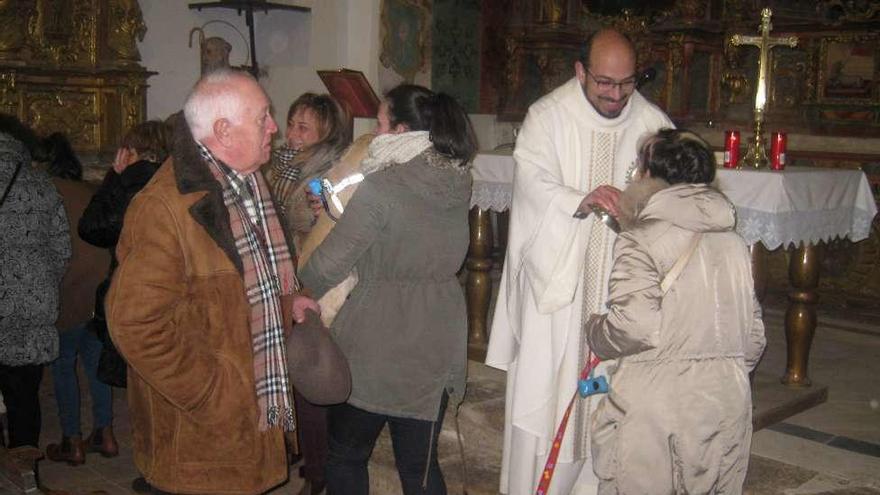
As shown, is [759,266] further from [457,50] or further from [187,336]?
[457,50]

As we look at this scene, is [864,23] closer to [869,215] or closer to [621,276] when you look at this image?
[869,215]

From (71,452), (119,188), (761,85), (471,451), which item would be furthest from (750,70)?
(71,452)

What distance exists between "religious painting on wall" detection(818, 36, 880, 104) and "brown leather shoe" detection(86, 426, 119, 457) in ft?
19.9

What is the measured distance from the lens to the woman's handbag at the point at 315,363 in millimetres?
2555

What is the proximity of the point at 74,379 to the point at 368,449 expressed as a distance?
2314mm

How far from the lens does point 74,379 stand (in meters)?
4.72

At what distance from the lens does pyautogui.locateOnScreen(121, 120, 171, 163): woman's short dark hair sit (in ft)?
14.0

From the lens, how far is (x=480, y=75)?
31.9ft

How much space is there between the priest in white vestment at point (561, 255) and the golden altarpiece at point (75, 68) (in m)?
5.51

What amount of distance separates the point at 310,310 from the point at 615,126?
5.05 feet

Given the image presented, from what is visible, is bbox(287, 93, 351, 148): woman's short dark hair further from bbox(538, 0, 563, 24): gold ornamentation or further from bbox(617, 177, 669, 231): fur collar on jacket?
bbox(538, 0, 563, 24): gold ornamentation

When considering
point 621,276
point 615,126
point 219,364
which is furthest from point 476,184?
point 219,364

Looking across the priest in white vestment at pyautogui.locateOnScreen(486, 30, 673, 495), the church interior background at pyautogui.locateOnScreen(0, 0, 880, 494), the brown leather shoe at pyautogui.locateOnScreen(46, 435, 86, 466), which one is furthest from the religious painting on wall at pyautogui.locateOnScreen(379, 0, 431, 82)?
the priest in white vestment at pyautogui.locateOnScreen(486, 30, 673, 495)

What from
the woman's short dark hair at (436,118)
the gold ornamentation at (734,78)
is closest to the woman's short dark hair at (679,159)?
the woman's short dark hair at (436,118)
